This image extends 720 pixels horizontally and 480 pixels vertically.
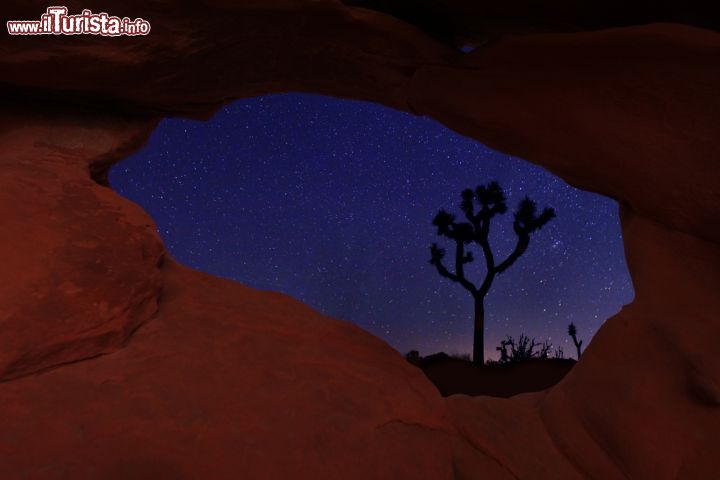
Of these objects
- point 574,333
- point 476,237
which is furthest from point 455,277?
point 574,333

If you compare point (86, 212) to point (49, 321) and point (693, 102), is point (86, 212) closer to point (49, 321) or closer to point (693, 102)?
point (49, 321)

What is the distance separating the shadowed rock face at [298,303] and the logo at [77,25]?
0.21 feet

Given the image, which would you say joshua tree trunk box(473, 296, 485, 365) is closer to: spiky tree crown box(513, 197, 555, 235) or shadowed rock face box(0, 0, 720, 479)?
spiky tree crown box(513, 197, 555, 235)

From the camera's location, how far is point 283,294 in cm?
358

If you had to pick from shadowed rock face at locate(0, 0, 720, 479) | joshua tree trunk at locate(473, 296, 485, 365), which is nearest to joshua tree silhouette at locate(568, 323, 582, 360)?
joshua tree trunk at locate(473, 296, 485, 365)

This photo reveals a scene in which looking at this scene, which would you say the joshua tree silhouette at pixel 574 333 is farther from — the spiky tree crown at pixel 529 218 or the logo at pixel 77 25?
the logo at pixel 77 25

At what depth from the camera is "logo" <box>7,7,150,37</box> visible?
3.07 meters

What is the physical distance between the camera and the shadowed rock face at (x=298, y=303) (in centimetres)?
206

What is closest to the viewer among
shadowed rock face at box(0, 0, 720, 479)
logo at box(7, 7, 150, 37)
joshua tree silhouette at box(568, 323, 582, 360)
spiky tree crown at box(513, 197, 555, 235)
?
shadowed rock face at box(0, 0, 720, 479)

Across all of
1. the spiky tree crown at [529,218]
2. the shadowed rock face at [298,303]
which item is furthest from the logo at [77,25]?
the spiky tree crown at [529,218]

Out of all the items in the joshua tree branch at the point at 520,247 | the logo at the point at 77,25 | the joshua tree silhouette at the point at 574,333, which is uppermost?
the logo at the point at 77,25

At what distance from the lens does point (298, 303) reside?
349 cm

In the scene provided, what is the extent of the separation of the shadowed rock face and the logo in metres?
0.06

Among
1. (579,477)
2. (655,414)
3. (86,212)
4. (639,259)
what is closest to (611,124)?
(639,259)
